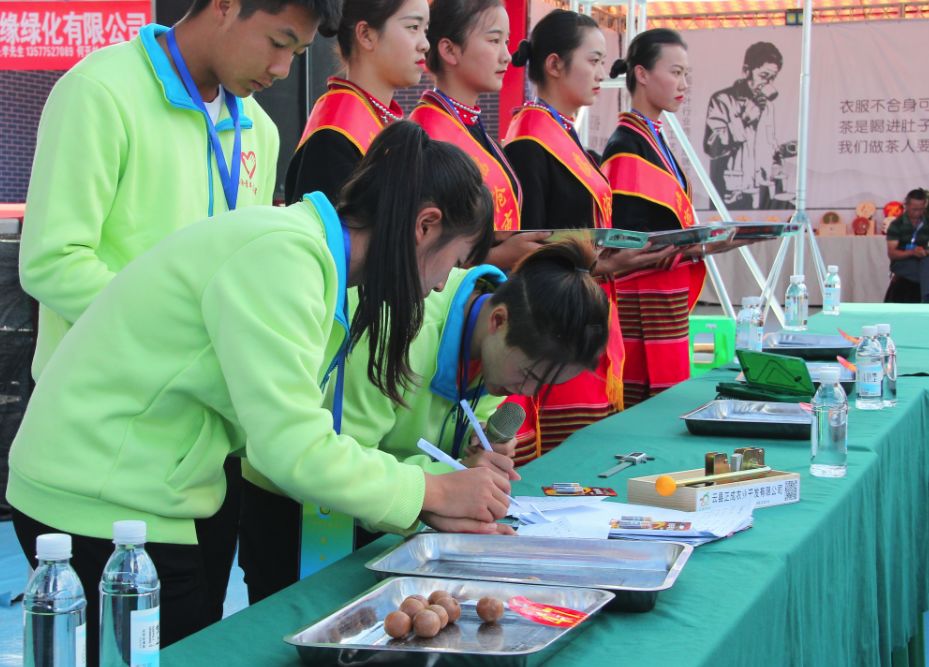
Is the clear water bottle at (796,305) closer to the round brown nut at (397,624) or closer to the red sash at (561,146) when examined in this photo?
the red sash at (561,146)

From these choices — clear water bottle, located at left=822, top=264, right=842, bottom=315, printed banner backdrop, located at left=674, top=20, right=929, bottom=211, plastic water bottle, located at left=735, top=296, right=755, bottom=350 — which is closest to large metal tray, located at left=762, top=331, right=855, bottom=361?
plastic water bottle, located at left=735, top=296, right=755, bottom=350

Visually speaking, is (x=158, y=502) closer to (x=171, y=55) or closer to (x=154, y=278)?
(x=154, y=278)

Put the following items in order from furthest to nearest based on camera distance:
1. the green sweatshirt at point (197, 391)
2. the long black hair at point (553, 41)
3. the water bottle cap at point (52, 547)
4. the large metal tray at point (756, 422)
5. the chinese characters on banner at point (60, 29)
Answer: the chinese characters on banner at point (60, 29) < the long black hair at point (553, 41) < the large metal tray at point (756, 422) < the green sweatshirt at point (197, 391) < the water bottle cap at point (52, 547)

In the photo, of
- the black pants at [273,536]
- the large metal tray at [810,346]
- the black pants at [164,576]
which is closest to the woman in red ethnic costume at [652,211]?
the large metal tray at [810,346]

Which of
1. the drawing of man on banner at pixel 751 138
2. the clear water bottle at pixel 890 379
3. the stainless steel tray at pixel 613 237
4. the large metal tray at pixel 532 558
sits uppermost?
the drawing of man on banner at pixel 751 138

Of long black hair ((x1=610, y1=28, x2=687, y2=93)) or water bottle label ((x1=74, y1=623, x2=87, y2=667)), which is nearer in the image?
water bottle label ((x1=74, y1=623, x2=87, y2=667))

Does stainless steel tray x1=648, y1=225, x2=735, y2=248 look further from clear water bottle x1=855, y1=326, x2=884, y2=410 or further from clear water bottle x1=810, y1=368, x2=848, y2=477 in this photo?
clear water bottle x1=810, y1=368, x2=848, y2=477

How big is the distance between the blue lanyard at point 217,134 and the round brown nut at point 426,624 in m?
0.83

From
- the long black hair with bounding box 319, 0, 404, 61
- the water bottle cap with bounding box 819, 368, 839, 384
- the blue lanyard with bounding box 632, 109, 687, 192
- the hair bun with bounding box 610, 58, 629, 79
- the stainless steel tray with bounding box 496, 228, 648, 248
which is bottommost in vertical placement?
the water bottle cap with bounding box 819, 368, 839, 384

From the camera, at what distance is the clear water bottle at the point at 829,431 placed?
5.38ft

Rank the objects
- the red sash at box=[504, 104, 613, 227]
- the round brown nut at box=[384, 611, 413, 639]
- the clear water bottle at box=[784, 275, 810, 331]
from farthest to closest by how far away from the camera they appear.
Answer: the clear water bottle at box=[784, 275, 810, 331]
the red sash at box=[504, 104, 613, 227]
the round brown nut at box=[384, 611, 413, 639]

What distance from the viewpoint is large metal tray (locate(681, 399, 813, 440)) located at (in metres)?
1.89

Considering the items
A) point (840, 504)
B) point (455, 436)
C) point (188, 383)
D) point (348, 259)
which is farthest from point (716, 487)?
point (188, 383)

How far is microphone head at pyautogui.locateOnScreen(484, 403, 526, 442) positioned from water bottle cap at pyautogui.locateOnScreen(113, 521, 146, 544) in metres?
0.74
